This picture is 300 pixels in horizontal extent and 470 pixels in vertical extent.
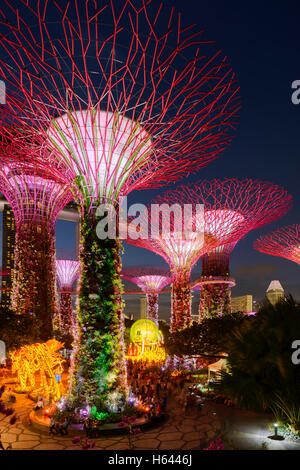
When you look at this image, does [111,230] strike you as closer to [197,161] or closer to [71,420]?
[197,161]

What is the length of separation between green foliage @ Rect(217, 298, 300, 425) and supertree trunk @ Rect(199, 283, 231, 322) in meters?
22.4

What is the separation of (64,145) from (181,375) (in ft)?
45.3

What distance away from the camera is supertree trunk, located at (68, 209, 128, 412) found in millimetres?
11828

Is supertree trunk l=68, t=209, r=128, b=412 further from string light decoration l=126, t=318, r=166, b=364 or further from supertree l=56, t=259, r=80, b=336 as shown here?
supertree l=56, t=259, r=80, b=336

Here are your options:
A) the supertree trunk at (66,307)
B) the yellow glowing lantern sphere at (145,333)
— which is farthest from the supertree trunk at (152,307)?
the yellow glowing lantern sphere at (145,333)

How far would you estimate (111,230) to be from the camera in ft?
42.1

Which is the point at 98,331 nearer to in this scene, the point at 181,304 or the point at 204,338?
the point at 204,338

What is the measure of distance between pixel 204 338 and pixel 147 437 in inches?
223

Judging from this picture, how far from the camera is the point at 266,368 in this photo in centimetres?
643

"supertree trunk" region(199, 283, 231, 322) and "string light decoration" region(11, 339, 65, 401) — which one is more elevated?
"supertree trunk" region(199, 283, 231, 322)

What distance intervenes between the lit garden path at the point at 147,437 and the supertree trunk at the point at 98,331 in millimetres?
1280

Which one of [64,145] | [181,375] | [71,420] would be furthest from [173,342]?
[64,145]

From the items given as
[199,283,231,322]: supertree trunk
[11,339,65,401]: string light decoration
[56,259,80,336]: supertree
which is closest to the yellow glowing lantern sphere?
[199,283,231,322]: supertree trunk
